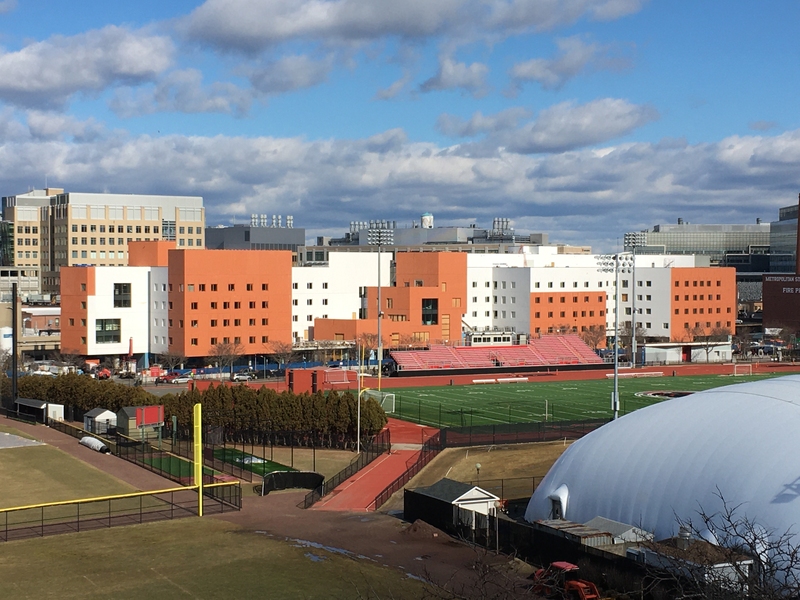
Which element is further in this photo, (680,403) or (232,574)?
(680,403)

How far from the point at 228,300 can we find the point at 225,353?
6627mm

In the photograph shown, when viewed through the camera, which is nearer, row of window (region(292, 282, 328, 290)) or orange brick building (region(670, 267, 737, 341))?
row of window (region(292, 282, 328, 290))

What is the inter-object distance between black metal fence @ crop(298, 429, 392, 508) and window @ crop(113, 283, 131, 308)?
2079 inches

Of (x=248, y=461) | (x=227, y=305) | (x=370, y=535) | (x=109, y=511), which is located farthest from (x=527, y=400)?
(x=109, y=511)

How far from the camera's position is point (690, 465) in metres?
31.0

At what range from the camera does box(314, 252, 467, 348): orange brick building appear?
368 ft

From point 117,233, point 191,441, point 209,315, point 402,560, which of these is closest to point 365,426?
point 191,441

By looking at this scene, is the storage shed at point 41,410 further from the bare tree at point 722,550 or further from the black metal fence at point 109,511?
the bare tree at point 722,550

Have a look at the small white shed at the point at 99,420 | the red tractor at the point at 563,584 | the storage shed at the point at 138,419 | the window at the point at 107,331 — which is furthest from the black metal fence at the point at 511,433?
the window at the point at 107,331

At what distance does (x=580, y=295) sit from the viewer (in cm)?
12612

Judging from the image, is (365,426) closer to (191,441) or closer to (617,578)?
(191,441)

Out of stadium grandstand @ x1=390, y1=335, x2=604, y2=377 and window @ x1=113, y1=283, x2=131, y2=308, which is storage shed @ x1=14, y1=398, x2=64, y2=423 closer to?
stadium grandstand @ x1=390, y1=335, x2=604, y2=377

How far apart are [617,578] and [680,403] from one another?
9.27 meters

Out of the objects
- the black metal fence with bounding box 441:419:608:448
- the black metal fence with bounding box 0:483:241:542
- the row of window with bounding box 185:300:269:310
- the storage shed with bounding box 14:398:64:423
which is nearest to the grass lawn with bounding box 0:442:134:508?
the black metal fence with bounding box 0:483:241:542
